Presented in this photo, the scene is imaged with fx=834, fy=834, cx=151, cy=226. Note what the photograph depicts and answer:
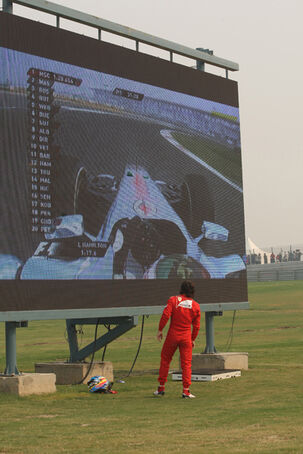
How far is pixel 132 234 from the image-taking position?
13.3 metres

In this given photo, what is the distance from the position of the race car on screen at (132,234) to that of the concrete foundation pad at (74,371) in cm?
163

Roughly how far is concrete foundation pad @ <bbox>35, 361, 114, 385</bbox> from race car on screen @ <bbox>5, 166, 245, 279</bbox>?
163 centimetres

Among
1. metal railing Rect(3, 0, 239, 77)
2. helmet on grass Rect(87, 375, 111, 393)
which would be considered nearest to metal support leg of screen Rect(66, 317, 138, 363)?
helmet on grass Rect(87, 375, 111, 393)

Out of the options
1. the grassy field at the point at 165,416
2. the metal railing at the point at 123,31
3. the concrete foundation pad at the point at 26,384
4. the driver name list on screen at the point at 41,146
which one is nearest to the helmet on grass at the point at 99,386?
the grassy field at the point at 165,416

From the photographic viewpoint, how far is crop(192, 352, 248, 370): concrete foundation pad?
50.3 feet

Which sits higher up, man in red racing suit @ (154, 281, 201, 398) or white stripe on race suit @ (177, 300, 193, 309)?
white stripe on race suit @ (177, 300, 193, 309)

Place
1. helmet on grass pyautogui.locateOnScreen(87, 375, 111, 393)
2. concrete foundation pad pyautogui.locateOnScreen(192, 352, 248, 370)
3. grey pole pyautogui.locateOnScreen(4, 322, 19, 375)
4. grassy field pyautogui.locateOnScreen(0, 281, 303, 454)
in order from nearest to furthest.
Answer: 1. grassy field pyautogui.locateOnScreen(0, 281, 303, 454)
2. grey pole pyautogui.locateOnScreen(4, 322, 19, 375)
3. helmet on grass pyautogui.locateOnScreen(87, 375, 111, 393)
4. concrete foundation pad pyautogui.locateOnScreen(192, 352, 248, 370)

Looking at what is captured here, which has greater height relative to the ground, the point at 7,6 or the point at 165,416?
the point at 7,6

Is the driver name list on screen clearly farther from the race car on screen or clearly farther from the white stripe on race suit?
the white stripe on race suit

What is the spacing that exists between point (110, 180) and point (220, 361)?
4440mm

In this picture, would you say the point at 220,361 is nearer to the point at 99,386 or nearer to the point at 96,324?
the point at 96,324

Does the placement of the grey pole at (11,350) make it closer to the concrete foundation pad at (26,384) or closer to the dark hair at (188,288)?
the concrete foundation pad at (26,384)

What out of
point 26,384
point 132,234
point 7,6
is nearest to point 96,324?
point 132,234

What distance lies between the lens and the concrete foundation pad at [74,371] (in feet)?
44.2
